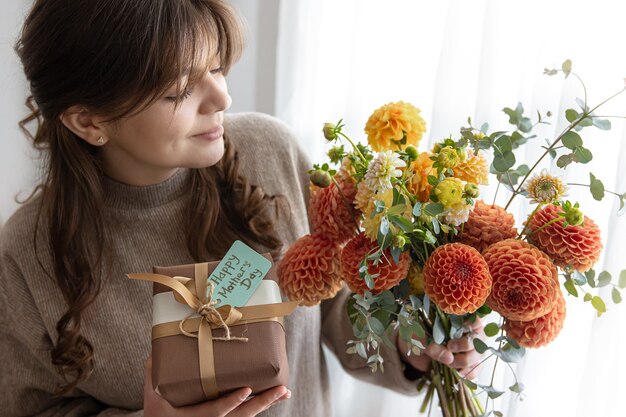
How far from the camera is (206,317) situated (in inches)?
29.9

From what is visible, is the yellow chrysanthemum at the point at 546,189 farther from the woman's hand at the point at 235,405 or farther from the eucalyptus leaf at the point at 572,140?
the woman's hand at the point at 235,405

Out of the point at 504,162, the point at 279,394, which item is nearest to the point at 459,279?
the point at 504,162

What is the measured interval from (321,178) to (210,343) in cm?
26

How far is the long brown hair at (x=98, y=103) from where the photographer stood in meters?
0.87

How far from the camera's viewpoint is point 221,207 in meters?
1.18

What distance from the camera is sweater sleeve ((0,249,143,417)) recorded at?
111 centimetres

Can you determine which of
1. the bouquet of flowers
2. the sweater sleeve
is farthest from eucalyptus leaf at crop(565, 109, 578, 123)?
the sweater sleeve

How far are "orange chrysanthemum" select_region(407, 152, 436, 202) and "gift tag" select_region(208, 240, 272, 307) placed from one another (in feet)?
0.76

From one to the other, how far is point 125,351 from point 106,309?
87 millimetres

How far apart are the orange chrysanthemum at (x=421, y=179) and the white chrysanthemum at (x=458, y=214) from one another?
0.05m

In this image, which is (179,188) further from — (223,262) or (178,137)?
(223,262)

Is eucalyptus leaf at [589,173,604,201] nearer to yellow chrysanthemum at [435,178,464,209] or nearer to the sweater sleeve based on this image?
yellow chrysanthemum at [435,178,464,209]

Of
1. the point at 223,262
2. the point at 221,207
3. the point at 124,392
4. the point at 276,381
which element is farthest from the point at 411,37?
the point at 124,392

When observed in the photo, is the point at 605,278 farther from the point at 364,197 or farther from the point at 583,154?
the point at 364,197
